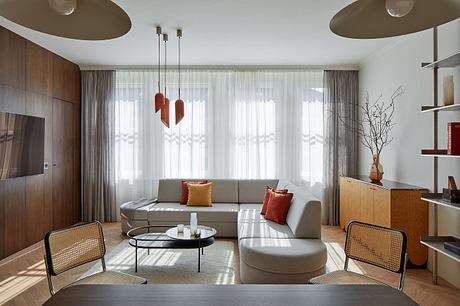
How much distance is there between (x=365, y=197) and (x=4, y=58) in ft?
15.7

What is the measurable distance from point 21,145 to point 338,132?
476 cm

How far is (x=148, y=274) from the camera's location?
3547mm

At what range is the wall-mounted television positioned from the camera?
12.9 ft

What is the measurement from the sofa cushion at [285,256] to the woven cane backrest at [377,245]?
83cm

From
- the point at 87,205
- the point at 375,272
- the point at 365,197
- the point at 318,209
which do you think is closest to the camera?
the point at 318,209

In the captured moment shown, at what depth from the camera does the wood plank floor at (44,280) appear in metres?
2.99

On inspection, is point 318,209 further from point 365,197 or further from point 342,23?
point 342,23

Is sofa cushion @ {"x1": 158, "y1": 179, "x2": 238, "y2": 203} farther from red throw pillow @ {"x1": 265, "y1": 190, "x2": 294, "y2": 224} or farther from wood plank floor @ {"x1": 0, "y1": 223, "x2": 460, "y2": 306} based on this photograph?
red throw pillow @ {"x1": 265, "y1": 190, "x2": 294, "y2": 224}

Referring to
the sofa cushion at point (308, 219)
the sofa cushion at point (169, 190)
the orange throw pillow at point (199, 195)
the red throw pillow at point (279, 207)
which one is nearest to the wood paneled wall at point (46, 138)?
the sofa cushion at point (169, 190)

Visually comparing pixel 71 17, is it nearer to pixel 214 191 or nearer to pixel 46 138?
pixel 46 138

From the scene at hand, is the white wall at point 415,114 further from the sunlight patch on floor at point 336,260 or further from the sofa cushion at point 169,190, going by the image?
the sofa cushion at point 169,190

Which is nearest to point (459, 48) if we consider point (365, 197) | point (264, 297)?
point (365, 197)

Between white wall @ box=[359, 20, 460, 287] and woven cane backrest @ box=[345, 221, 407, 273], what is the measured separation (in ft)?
5.56

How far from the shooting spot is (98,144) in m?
6.00
